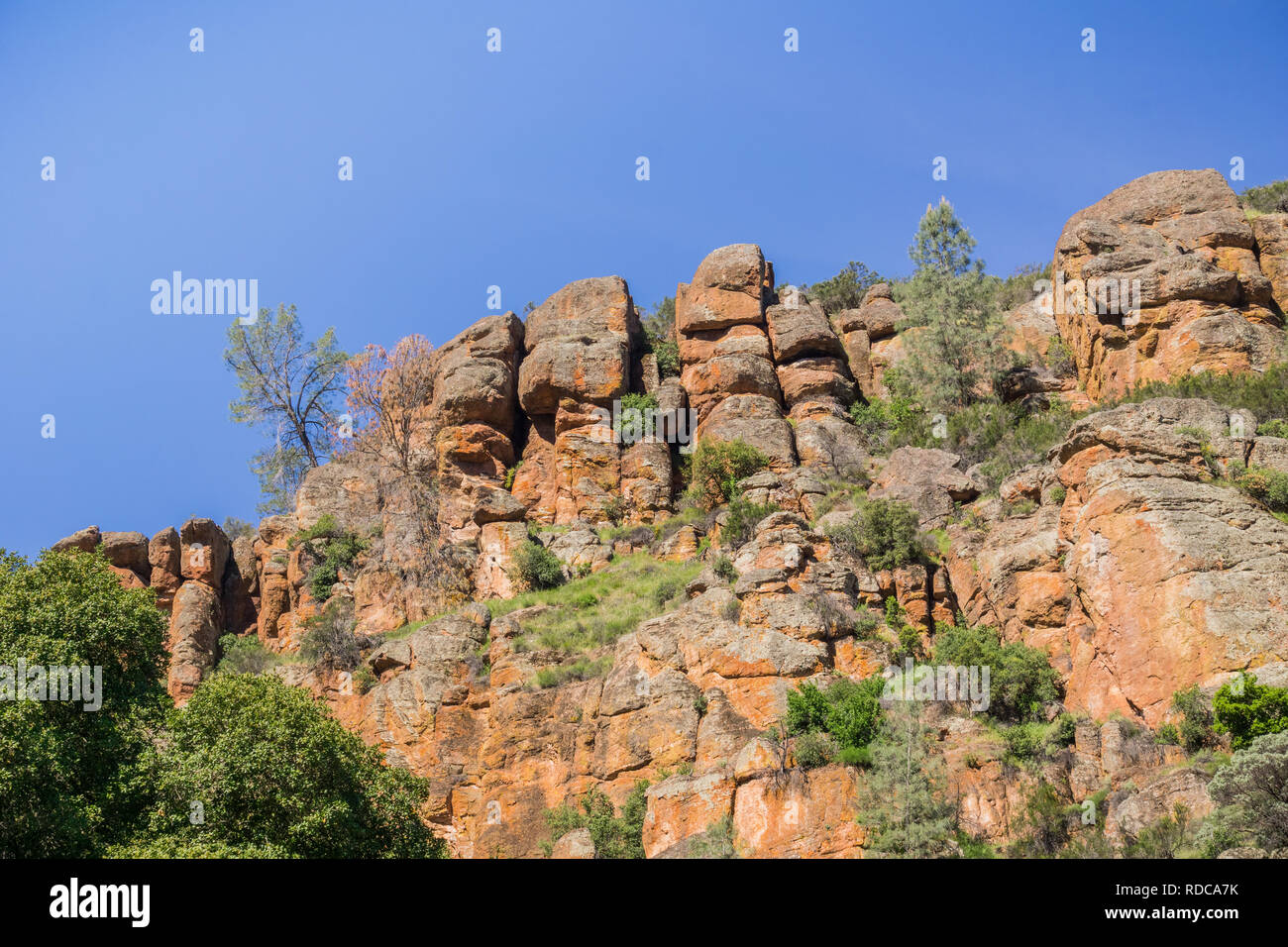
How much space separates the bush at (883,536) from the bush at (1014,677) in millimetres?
3902

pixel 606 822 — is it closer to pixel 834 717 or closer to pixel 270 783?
pixel 834 717

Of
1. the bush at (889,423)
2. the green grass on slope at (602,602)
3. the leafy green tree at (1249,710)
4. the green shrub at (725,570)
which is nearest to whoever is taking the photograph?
the leafy green tree at (1249,710)

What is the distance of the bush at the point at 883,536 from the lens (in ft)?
109

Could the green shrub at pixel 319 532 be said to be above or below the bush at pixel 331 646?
above

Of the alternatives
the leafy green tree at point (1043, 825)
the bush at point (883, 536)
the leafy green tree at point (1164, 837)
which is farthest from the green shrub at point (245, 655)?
the leafy green tree at point (1164, 837)

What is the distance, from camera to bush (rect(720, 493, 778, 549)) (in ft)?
117

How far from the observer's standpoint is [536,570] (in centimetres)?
4006

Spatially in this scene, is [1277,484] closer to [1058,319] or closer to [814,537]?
[814,537]

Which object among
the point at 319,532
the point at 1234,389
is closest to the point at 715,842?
the point at 1234,389

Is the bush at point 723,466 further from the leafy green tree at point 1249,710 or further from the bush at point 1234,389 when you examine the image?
the leafy green tree at point 1249,710

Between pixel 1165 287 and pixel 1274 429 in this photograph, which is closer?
pixel 1274 429

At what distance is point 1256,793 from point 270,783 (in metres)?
18.5
